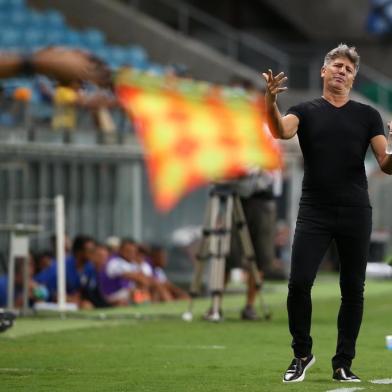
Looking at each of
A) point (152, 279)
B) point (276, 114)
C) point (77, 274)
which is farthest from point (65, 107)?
point (276, 114)

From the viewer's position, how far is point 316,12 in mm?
41188

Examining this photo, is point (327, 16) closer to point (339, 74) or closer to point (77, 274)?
point (77, 274)

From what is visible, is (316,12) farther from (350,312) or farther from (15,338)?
(350,312)

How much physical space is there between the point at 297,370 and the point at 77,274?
9082 millimetres

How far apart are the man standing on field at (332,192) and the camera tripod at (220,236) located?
6.30 m

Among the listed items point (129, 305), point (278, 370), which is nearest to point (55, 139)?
point (129, 305)

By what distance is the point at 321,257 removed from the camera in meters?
8.91

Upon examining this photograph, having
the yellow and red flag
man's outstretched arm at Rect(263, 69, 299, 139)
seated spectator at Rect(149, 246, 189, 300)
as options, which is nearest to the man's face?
man's outstretched arm at Rect(263, 69, 299, 139)

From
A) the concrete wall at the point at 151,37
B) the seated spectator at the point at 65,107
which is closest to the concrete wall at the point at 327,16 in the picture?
the concrete wall at the point at 151,37

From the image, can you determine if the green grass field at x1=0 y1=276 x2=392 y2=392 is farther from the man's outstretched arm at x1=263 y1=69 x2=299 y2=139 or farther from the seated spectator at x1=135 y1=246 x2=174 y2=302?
the seated spectator at x1=135 y1=246 x2=174 y2=302

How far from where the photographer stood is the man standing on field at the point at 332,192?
8883 millimetres

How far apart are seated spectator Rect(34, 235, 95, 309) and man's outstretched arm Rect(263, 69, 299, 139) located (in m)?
8.86

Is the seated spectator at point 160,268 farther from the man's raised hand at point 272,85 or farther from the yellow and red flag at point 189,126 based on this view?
the man's raised hand at point 272,85

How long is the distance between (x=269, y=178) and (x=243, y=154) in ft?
4.43
